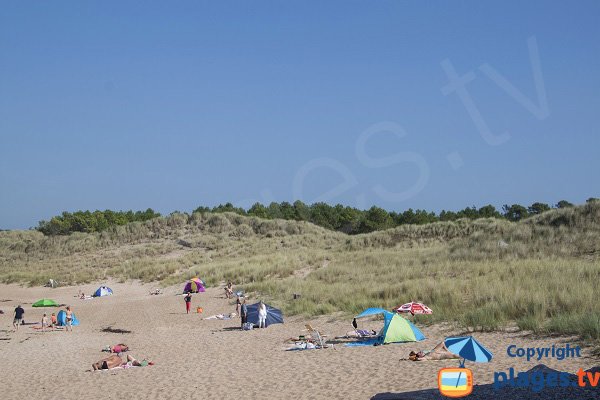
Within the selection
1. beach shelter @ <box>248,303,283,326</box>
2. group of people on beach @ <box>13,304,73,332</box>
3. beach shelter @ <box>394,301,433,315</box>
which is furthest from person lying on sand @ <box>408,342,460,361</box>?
group of people on beach @ <box>13,304,73,332</box>

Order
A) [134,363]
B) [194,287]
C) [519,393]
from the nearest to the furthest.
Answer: [519,393] < [134,363] < [194,287]

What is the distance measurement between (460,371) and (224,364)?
22.9 ft

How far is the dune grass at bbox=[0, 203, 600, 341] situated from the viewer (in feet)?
58.4

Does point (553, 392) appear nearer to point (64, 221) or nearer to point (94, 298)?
point (94, 298)

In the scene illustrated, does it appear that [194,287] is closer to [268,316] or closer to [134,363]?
[268,316]

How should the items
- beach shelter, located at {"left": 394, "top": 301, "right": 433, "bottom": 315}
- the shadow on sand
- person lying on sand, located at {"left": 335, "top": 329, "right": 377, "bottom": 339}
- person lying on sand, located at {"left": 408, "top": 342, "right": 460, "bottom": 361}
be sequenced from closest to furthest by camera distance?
the shadow on sand < person lying on sand, located at {"left": 408, "top": 342, "right": 460, "bottom": 361} < person lying on sand, located at {"left": 335, "top": 329, "right": 377, "bottom": 339} < beach shelter, located at {"left": 394, "top": 301, "right": 433, "bottom": 315}

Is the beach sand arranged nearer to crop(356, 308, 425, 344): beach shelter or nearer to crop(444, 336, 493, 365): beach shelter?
crop(444, 336, 493, 365): beach shelter

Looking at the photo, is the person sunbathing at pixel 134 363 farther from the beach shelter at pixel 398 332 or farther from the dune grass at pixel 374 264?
the dune grass at pixel 374 264

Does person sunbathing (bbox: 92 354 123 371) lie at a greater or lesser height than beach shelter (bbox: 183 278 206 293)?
lesser

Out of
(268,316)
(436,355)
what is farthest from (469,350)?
(268,316)

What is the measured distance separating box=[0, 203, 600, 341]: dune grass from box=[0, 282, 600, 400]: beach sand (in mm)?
1600

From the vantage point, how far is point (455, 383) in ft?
34.2

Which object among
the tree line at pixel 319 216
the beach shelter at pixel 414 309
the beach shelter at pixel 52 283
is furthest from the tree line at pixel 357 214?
the beach shelter at pixel 414 309

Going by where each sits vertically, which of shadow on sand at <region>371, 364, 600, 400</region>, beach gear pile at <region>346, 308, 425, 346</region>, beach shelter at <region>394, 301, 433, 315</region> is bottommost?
shadow on sand at <region>371, 364, 600, 400</region>
